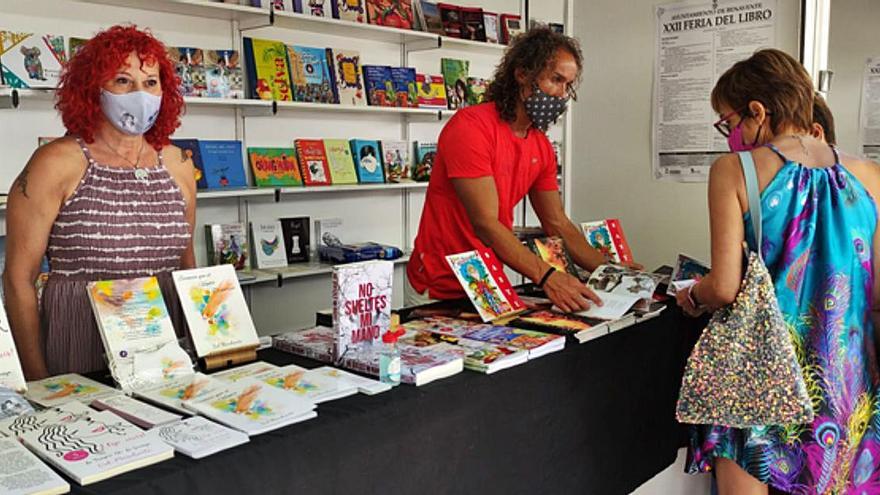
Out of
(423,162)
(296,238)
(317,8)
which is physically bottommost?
(296,238)

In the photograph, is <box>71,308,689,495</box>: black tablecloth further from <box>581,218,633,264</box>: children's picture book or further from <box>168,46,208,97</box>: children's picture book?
<box>168,46,208,97</box>: children's picture book

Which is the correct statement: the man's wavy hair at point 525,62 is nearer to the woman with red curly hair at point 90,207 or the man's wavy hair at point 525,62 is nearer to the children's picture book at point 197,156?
the woman with red curly hair at point 90,207

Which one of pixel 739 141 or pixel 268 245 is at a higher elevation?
pixel 739 141

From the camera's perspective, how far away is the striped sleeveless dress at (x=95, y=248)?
194 centimetres

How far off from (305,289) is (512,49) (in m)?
2.02

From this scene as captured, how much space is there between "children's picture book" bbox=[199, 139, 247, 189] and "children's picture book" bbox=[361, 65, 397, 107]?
0.86m

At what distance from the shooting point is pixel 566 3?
191 inches

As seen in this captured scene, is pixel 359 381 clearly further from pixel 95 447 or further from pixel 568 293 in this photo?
pixel 568 293

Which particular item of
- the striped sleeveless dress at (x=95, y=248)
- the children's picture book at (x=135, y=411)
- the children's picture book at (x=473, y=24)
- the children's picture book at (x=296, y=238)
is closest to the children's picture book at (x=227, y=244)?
the children's picture book at (x=296, y=238)

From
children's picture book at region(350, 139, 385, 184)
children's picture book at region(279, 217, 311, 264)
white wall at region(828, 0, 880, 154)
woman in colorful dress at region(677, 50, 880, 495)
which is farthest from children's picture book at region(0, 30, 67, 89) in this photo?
white wall at region(828, 0, 880, 154)

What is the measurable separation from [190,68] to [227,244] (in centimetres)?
86

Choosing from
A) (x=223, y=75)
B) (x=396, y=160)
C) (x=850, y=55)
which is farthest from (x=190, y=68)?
(x=850, y=55)

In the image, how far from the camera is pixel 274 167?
3838 millimetres

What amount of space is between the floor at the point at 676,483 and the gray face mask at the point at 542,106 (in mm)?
1207
